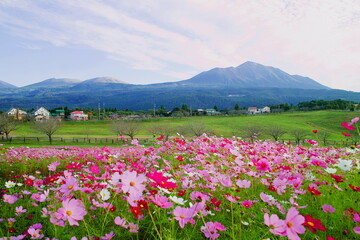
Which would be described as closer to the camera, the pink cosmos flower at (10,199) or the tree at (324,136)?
the pink cosmos flower at (10,199)

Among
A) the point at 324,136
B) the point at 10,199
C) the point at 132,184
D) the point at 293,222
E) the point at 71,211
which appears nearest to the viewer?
the point at 293,222

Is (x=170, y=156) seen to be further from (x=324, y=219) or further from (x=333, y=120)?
(x=333, y=120)

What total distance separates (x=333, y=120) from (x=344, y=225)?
3346 inches

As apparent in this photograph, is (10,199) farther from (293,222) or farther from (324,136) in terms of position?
(324,136)

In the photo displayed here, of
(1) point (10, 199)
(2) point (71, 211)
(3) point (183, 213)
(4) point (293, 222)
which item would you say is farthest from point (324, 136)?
(2) point (71, 211)

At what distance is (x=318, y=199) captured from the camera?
10.1 ft

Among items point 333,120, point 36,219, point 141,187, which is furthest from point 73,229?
point 333,120

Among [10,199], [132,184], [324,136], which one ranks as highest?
[132,184]

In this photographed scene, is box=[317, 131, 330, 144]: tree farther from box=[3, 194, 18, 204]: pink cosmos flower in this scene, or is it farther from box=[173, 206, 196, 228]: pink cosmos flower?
box=[3, 194, 18, 204]: pink cosmos flower

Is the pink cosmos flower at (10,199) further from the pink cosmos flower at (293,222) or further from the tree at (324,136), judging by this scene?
the tree at (324,136)

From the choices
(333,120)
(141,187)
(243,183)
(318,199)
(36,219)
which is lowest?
(333,120)

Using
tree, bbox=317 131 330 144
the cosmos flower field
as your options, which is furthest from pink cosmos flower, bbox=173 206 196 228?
tree, bbox=317 131 330 144

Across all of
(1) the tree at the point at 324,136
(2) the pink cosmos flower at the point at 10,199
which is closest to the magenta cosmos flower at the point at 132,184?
(2) the pink cosmos flower at the point at 10,199

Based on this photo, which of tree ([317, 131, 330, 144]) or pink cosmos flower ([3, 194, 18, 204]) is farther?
tree ([317, 131, 330, 144])
